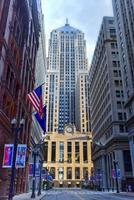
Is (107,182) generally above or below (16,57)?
below

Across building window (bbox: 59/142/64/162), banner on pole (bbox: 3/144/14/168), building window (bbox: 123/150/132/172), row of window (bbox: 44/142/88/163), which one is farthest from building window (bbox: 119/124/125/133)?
building window (bbox: 59/142/64/162)

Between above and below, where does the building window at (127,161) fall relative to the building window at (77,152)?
below

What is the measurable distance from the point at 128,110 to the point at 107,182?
36.7 m

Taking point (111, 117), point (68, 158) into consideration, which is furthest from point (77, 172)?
point (111, 117)

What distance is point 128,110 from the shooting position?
67125 millimetres

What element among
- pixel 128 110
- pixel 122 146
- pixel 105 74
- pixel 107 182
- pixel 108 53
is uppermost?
pixel 108 53

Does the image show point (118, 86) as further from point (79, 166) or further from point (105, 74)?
point (79, 166)

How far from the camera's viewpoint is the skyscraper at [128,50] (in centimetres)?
6400

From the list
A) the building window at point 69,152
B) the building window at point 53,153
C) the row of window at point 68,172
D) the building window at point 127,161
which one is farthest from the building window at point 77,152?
the building window at point 127,161

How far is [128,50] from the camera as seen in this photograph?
68125 mm

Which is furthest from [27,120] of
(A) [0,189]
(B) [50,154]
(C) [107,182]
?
(B) [50,154]

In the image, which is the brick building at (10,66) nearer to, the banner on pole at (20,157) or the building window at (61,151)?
the banner on pole at (20,157)

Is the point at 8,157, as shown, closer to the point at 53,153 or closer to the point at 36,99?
the point at 36,99

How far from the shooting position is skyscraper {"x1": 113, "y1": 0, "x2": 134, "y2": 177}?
64.0 metres
